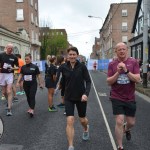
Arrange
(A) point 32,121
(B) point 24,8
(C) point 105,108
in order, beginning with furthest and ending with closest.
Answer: (B) point 24,8
(C) point 105,108
(A) point 32,121

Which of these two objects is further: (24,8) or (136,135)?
(24,8)

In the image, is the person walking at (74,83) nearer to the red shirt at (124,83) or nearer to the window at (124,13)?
the red shirt at (124,83)

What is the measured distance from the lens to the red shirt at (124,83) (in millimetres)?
6184

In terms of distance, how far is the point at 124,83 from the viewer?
6199 mm

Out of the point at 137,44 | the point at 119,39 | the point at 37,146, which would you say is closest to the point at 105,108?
the point at 37,146

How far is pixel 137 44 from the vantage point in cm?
3791

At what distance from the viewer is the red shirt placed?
618 cm

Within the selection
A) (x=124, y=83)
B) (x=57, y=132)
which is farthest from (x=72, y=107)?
(x=57, y=132)

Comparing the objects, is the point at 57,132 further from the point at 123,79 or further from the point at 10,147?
the point at 123,79

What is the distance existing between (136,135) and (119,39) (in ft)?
226

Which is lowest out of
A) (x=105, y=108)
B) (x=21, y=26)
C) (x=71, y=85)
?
(x=105, y=108)

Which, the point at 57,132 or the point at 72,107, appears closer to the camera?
the point at 72,107

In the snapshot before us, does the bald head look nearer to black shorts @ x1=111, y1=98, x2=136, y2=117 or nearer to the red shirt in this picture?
the red shirt

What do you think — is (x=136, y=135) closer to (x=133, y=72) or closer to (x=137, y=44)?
(x=133, y=72)
